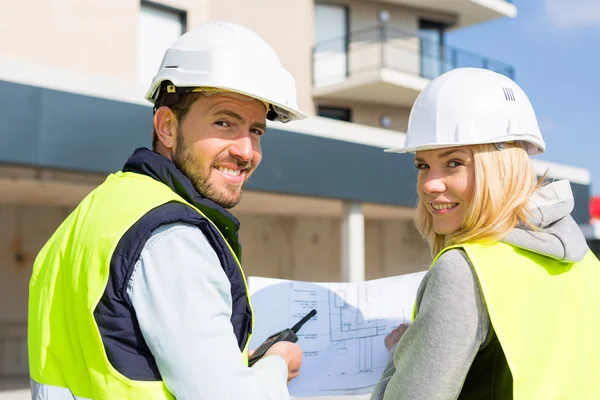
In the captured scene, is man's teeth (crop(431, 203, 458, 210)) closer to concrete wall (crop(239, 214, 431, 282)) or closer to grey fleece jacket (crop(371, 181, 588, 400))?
grey fleece jacket (crop(371, 181, 588, 400))

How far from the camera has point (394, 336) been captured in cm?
292

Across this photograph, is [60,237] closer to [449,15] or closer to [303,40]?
[303,40]

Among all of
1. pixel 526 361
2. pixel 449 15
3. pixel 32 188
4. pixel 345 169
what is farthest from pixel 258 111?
pixel 449 15

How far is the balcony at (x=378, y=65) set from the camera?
1839cm

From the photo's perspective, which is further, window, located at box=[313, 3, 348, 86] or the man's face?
window, located at box=[313, 3, 348, 86]

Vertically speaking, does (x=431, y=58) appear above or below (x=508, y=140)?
above

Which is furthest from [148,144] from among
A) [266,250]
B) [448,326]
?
[448,326]

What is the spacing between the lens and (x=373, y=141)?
13422 mm

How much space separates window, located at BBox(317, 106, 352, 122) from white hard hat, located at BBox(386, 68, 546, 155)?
16584 mm

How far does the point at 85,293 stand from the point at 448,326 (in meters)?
1.04

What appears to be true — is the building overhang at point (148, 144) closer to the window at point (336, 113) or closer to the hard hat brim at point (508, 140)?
the window at point (336, 113)

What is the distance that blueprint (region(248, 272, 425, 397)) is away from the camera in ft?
9.53

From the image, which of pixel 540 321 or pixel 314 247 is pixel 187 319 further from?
pixel 314 247

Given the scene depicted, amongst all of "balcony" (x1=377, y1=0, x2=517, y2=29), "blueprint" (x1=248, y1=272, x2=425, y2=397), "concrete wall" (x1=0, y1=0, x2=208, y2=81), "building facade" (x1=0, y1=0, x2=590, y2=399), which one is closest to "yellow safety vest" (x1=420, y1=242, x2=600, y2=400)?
"blueprint" (x1=248, y1=272, x2=425, y2=397)
